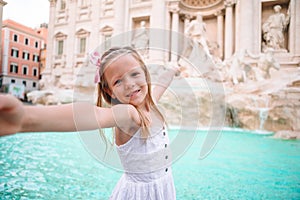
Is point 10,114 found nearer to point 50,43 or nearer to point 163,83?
point 163,83

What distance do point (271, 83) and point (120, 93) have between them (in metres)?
5.28

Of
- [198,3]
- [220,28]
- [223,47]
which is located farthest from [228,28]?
[198,3]

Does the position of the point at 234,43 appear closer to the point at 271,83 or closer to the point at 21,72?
the point at 271,83

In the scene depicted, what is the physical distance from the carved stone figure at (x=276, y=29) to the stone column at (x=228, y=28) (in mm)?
1158

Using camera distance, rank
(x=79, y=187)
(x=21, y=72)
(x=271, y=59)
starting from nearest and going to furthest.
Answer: (x=79, y=187), (x=271, y=59), (x=21, y=72)

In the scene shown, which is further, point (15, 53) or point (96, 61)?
point (15, 53)

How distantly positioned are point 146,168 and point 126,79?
28cm

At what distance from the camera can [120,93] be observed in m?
0.54

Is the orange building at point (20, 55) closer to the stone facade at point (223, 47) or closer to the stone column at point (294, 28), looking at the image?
the stone facade at point (223, 47)

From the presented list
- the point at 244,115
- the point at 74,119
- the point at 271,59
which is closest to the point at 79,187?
the point at 74,119

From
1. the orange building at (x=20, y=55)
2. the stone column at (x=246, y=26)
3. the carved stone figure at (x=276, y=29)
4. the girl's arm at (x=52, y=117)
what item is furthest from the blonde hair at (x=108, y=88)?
the carved stone figure at (x=276, y=29)

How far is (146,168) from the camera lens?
0.62 metres

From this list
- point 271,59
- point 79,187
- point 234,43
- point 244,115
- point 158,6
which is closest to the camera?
point 79,187

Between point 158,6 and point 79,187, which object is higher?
point 158,6
